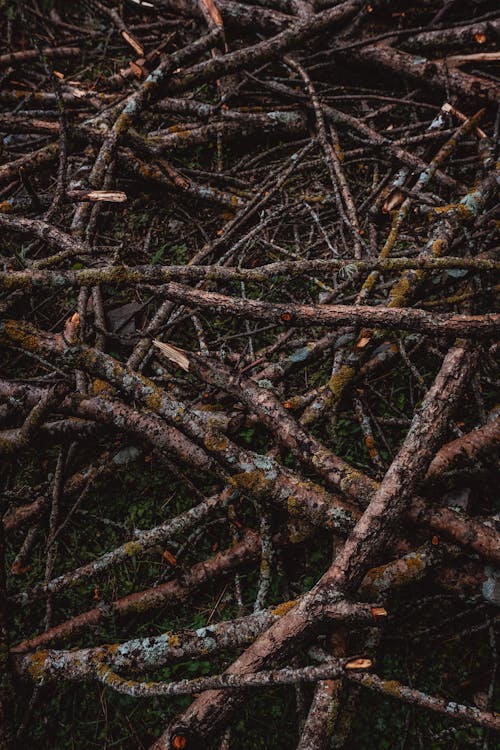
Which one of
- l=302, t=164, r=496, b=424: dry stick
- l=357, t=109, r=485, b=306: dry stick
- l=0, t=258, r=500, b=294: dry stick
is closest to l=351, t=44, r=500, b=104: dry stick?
l=357, t=109, r=485, b=306: dry stick

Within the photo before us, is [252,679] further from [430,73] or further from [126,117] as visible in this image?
[430,73]

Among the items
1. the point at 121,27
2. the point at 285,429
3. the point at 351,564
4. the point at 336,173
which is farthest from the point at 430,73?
the point at 351,564

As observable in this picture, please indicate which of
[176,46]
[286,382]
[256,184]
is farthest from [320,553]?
[176,46]

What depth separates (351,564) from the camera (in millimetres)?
1621

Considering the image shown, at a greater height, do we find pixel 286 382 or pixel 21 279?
pixel 21 279

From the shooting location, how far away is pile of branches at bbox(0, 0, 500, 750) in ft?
5.89

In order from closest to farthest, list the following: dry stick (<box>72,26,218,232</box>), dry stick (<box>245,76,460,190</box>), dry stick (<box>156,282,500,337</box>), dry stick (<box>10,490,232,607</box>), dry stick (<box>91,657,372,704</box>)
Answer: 1. dry stick (<box>91,657,372,704</box>)
2. dry stick (<box>156,282,500,337</box>)
3. dry stick (<box>10,490,232,607</box>)
4. dry stick (<box>72,26,218,232</box>)
5. dry stick (<box>245,76,460,190</box>)

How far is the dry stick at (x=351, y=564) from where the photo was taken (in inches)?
60.9

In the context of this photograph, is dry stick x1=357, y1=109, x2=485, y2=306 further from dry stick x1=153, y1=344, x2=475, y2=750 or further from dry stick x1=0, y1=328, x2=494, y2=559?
dry stick x1=0, y1=328, x2=494, y2=559

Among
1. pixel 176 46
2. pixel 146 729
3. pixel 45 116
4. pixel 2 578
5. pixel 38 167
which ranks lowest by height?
pixel 146 729

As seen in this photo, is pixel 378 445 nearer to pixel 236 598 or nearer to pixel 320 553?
pixel 320 553

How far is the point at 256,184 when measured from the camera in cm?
364

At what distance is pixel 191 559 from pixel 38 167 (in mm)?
2797

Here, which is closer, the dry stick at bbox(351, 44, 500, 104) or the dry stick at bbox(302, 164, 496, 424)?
the dry stick at bbox(302, 164, 496, 424)
